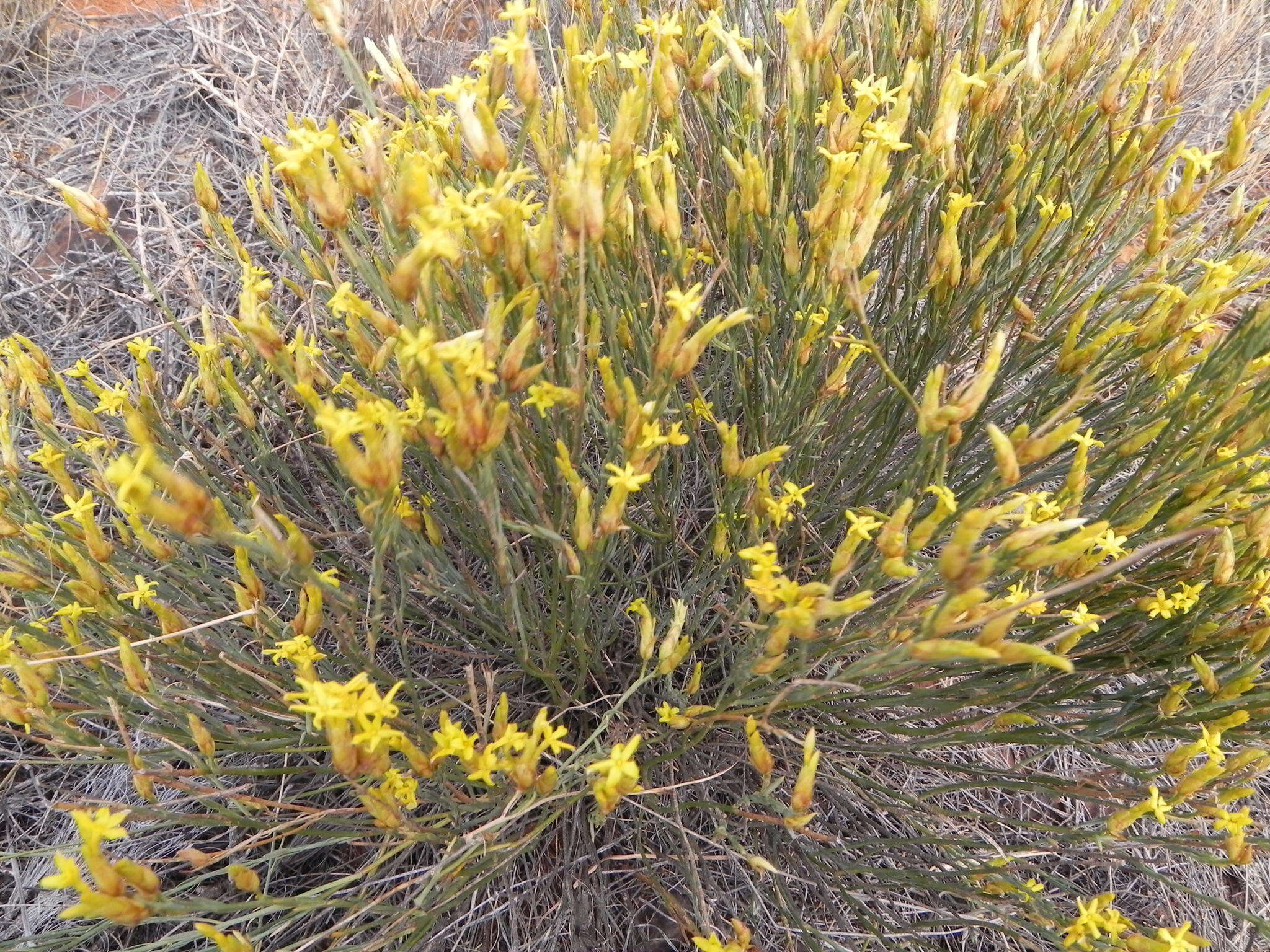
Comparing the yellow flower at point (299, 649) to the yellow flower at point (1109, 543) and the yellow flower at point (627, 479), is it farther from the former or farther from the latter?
the yellow flower at point (1109, 543)

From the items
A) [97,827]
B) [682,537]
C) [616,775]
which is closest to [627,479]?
[616,775]

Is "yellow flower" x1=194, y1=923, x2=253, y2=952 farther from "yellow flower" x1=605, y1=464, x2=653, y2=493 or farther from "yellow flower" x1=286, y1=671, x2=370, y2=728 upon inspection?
"yellow flower" x1=605, y1=464, x2=653, y2=493

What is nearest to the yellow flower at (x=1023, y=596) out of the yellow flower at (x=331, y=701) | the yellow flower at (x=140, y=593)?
the yellow flower at (x=331, y=701)

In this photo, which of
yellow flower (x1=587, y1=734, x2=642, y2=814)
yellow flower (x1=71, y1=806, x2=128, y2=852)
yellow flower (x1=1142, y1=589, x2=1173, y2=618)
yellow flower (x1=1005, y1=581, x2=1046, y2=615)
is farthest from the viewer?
yellow flower (x1=1142, y1=589, x2=1173, y2=618)

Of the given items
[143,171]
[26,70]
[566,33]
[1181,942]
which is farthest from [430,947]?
[26,70]

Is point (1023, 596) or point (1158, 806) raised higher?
point (1023, 596)

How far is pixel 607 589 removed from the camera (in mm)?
2572

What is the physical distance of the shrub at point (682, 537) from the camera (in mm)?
1406

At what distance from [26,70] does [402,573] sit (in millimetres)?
4102

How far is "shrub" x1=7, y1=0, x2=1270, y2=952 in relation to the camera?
4.61 feet

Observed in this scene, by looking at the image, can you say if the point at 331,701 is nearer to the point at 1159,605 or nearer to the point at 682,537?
the point at 682,537

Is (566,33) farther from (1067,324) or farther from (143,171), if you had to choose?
(143,171)

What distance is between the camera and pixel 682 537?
A: 2.25m

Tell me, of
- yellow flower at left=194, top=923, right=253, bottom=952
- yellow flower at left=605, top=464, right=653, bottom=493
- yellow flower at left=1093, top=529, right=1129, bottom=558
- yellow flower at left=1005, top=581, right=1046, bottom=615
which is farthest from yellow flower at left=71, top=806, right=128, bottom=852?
yellow flower at left=1093, top=529, right=1129, bottom=558
